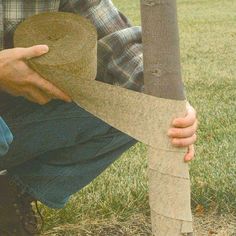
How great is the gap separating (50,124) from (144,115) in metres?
0.78

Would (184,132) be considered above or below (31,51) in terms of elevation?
below

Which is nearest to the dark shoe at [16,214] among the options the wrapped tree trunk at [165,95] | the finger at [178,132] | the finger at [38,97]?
the finger at [38,97]

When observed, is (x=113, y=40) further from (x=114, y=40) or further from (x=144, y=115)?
(x=144, y=115)

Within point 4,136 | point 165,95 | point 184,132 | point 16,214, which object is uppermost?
point 165,95

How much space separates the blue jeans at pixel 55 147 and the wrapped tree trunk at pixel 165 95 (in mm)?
760

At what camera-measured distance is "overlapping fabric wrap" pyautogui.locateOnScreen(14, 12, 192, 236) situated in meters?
2.00

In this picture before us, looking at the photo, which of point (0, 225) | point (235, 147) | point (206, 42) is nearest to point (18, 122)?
point (0, 225)

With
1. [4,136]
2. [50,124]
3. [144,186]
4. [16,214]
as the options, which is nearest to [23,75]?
[4,136]

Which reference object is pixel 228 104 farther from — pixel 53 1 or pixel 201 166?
pixel 53 1

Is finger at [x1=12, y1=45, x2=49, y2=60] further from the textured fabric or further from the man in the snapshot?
the textured fabric

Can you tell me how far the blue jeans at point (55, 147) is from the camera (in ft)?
8.80

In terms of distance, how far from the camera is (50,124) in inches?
107

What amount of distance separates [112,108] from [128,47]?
2.18 feet

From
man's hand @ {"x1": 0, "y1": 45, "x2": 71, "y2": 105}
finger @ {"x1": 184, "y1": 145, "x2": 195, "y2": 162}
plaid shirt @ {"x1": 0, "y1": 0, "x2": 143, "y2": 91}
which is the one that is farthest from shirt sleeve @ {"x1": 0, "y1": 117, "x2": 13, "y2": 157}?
finger @ {"x1": 184, "y1": 145, "x2": 195, "y2": 162}
